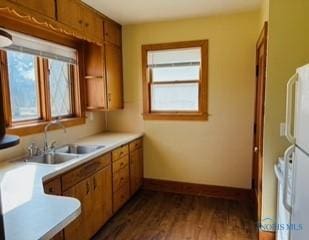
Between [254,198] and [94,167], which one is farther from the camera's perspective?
[254,198]

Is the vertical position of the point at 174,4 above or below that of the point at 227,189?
above

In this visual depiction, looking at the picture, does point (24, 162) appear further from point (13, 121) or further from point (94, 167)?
point (94, 167)

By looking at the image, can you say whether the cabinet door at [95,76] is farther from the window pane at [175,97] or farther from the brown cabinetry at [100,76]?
the window pane at [175,97]

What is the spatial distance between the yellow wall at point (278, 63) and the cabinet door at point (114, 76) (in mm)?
2045

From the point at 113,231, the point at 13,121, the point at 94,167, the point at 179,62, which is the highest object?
the point at 179,62

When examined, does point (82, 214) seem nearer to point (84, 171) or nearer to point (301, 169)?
point (84, 171)

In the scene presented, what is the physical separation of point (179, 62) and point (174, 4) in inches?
33.9

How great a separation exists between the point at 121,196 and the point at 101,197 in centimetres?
53

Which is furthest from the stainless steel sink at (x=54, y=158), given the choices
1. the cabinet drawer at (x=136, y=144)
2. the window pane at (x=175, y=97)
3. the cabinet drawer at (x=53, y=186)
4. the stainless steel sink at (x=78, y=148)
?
the window pane at (x=175, y=97)

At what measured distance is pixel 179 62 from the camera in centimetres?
364

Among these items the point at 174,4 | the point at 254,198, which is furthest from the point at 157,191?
the point at 174,4

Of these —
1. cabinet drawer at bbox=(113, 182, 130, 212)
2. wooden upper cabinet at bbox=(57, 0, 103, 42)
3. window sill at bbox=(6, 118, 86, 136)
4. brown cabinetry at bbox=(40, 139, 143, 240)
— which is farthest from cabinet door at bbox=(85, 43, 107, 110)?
cabinet drawer at bbox=(113, 182, 130, 212)

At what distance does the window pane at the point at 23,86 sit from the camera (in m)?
2.48

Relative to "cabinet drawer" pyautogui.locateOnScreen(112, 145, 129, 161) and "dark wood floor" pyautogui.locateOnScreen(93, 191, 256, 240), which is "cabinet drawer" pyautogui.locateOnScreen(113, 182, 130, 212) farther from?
"cabinet drawer" pyautogui.locateOnScreen(112, 145, 129, 161)
